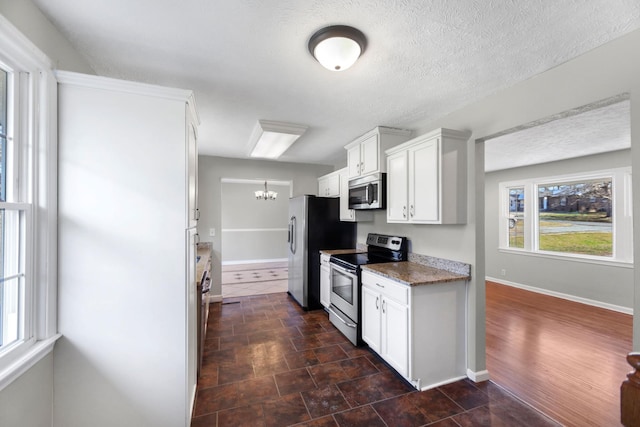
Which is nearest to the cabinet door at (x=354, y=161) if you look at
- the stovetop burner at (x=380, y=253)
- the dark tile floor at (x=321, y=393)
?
the stovetop burner at (x=380, y=253)

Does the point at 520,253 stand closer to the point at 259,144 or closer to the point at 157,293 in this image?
the point at 259,144

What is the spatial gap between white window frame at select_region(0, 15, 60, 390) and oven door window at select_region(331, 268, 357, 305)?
7.74ft

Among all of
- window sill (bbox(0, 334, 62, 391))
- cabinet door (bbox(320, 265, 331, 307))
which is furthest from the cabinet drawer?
window sill (bbox(0, 334, 62, 391))

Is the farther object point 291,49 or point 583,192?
point 583,192

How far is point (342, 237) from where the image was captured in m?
4.30

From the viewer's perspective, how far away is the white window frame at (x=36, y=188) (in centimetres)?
125

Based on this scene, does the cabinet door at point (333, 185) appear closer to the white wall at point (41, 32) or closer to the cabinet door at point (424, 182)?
the cabinet door at point (424, 182)

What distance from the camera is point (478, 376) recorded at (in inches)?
90.9

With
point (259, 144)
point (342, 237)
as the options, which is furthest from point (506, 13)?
point (342, 237)

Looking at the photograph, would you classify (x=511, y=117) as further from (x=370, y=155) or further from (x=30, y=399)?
(x=30, y=399)

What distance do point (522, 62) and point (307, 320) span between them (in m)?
3.48

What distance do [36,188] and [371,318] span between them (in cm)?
267

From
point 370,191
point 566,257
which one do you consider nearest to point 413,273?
point 370,191

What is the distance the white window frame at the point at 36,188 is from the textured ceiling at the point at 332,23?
352 mm
